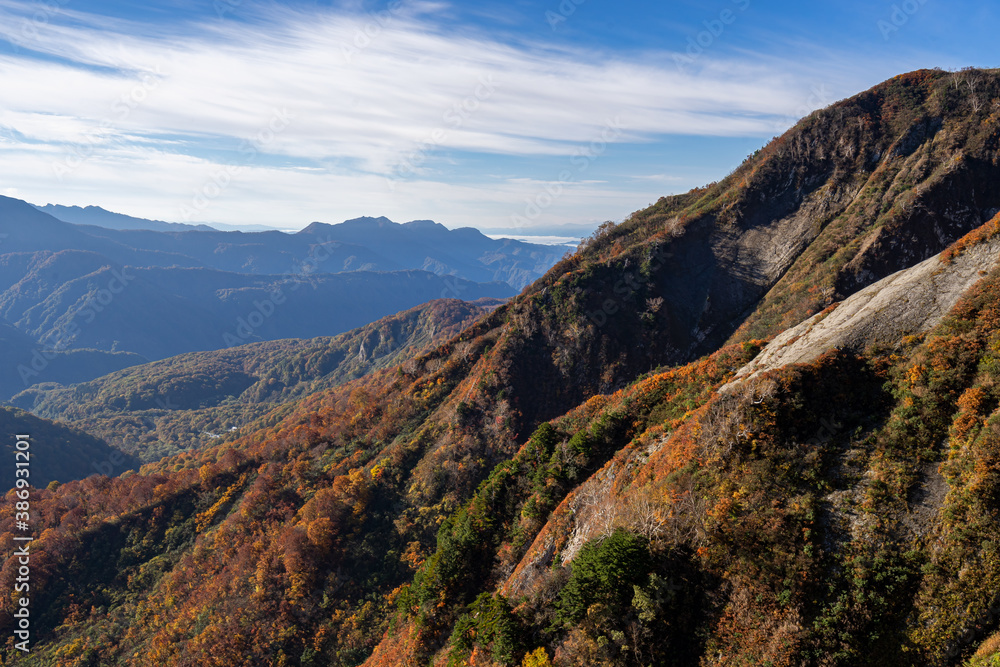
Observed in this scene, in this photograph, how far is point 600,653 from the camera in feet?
60.4

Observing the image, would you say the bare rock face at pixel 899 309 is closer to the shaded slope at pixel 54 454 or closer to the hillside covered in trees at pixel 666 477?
the hillside covered in trees at pixel 666 477

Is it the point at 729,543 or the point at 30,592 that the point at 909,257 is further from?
the point at 30,592

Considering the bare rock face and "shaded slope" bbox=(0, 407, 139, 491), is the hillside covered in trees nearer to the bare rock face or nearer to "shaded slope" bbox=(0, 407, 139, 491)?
the bare rock face

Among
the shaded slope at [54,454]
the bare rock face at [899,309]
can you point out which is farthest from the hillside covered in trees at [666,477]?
the shaded slope at [54,454]

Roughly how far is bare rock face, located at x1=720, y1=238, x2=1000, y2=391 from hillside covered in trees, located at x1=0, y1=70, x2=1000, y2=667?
0.18 metres

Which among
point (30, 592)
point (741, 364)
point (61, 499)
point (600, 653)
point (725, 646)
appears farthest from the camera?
point (61, 499)

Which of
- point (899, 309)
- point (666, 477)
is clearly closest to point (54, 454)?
point (666, 477)

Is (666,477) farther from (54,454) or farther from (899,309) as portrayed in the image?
(54,454)

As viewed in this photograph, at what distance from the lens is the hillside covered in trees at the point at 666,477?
17.0 meters

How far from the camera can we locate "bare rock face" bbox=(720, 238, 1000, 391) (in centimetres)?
2291

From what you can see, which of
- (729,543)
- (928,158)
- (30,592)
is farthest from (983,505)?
(30,592)

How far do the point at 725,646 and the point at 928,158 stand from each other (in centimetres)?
7069

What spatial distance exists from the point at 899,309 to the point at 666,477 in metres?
15.9

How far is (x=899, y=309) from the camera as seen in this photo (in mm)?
24031
